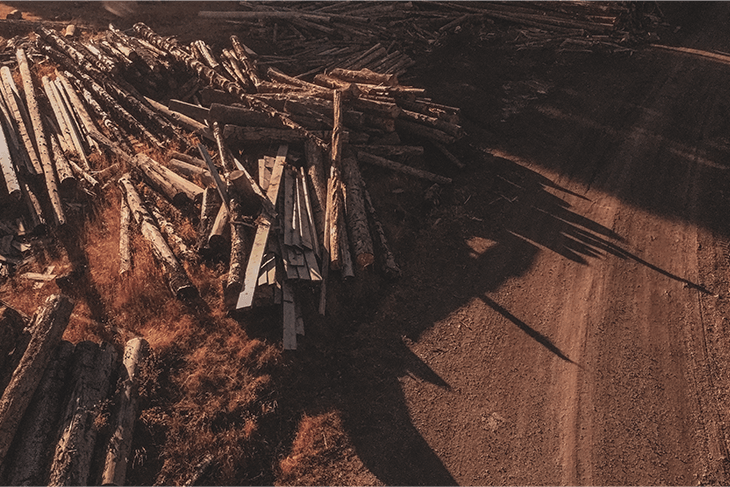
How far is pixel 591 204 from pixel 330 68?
37.3 ft

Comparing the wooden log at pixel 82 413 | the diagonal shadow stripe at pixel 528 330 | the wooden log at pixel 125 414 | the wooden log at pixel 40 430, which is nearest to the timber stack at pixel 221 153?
the wooden log at pixel 125 414

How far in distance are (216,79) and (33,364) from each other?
11.3 m

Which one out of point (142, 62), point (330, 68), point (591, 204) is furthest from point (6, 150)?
point (591, 204)

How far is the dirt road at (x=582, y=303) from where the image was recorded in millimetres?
8812

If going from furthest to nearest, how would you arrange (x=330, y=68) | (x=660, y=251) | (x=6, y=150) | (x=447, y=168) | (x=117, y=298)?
(x=330, y=68) → (x=447, y=168) → (x=6, y=150) → (x=660, y=251) → (x=117, y=298)

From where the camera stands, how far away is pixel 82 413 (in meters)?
8.20

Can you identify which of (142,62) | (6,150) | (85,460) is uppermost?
(142,62)

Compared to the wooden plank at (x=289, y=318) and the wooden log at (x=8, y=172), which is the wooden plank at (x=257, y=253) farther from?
the wooden log at (x=8, y=172)

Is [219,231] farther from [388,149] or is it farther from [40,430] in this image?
[388,149]

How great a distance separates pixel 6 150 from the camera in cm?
1323

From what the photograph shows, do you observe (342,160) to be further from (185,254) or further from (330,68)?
(330,68)

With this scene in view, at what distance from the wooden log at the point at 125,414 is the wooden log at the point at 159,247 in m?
1.38

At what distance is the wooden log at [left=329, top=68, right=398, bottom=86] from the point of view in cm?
1573

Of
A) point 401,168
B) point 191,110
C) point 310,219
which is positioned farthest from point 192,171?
point 401,168
